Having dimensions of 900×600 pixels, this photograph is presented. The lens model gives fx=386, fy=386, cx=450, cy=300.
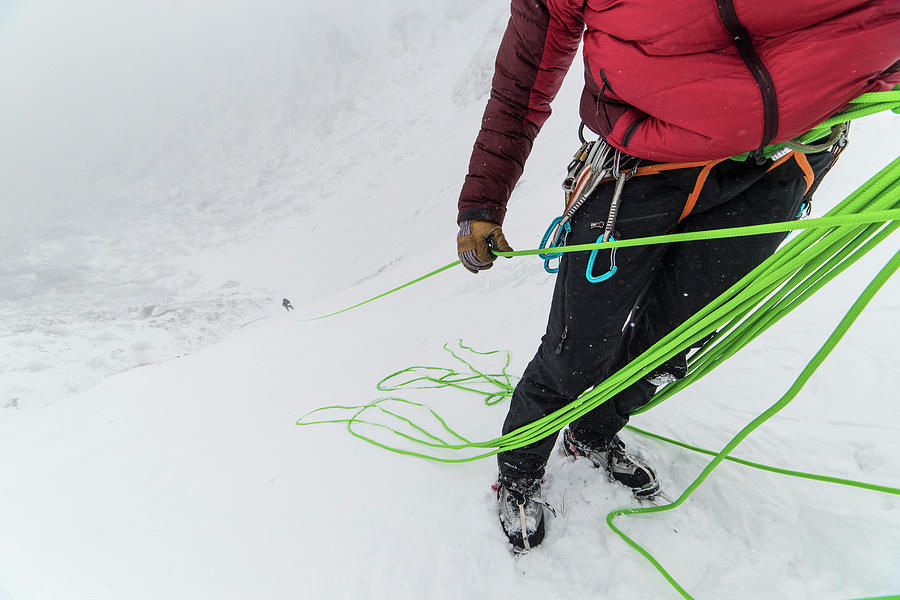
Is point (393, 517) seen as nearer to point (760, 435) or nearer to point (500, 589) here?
point (500, 589)

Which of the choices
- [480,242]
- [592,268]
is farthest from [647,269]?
[480,242]

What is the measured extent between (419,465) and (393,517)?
0.81 feet

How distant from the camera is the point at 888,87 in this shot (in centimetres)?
71

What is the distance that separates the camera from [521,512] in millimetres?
1223

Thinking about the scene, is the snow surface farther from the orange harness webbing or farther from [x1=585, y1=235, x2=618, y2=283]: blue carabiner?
the orange harness webbing

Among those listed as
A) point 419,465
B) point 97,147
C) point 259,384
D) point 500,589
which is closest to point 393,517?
point 419,465

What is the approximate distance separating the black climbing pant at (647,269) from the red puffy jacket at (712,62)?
0.16m

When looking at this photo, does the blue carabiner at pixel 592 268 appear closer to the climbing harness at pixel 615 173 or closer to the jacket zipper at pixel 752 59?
the climbing harness at pixel 615 173

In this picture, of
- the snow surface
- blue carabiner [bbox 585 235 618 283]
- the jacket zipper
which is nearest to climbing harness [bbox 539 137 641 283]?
blue carabiner [bbox 585 235 618 283]

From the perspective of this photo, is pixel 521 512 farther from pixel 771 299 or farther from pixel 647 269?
pixel 771 299

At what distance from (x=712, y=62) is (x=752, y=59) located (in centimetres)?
6

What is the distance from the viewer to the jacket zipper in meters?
0.70

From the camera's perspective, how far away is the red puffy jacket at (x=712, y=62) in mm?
660

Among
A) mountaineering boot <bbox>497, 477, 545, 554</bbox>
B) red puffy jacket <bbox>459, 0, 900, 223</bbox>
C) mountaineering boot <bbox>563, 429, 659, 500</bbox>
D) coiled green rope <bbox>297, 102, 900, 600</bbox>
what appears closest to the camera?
red puffy jacket <bbox>459, 0, 900, 223</bbox>
